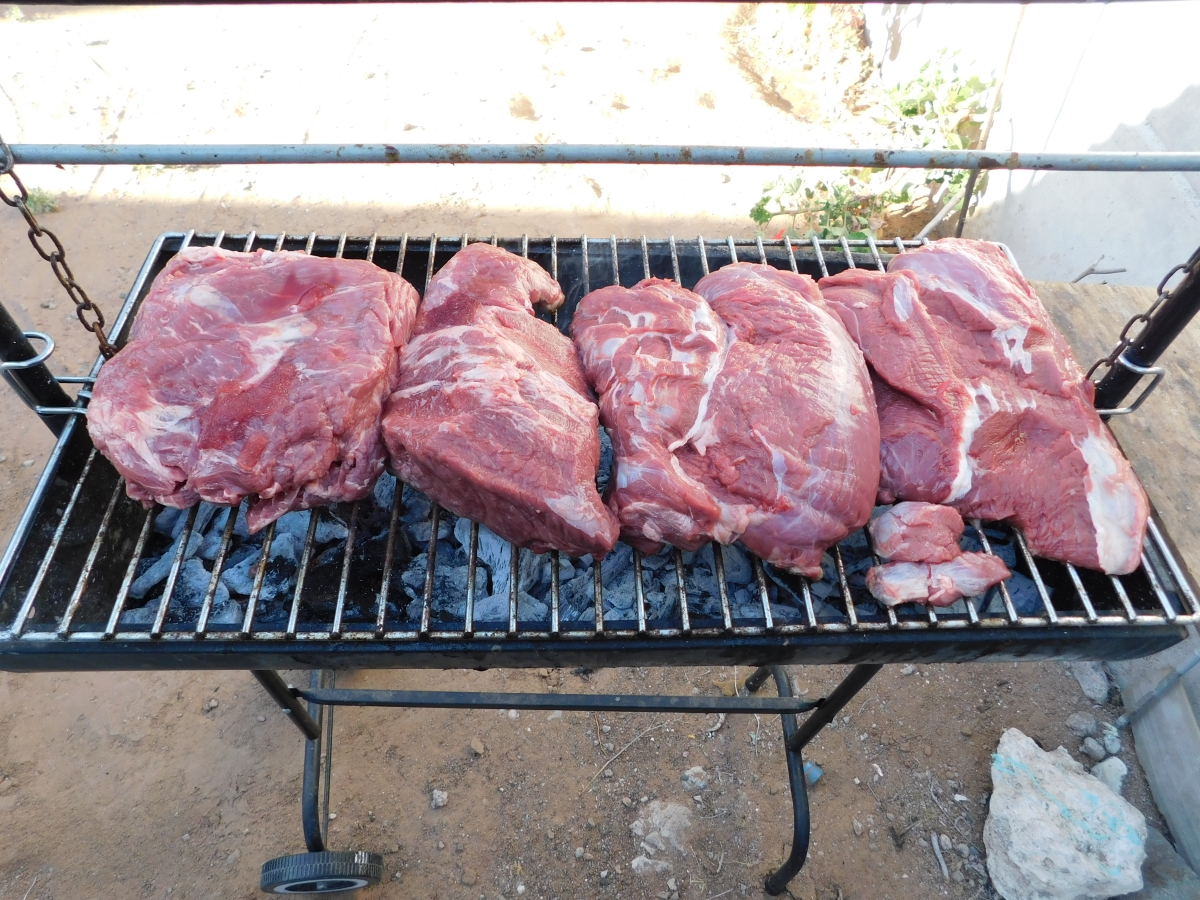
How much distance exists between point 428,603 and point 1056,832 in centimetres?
324

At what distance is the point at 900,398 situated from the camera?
285 cm

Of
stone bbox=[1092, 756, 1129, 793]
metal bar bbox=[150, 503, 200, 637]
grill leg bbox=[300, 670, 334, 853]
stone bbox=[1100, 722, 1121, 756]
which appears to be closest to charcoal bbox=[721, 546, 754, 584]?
metal bar bbox=[150, 503, 200, 637]

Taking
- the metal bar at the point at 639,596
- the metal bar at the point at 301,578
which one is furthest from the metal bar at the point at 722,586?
the metal bar at the point at 301,578

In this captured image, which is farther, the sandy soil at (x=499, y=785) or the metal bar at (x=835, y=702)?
the sandy soil at (x=499, y=785)

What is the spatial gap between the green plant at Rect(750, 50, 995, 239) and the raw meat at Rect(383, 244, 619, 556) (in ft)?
14.2

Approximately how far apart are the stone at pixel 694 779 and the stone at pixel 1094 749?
6.88ft

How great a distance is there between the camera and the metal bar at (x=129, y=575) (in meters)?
2.34

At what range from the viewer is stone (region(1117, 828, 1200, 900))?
11.4 ft

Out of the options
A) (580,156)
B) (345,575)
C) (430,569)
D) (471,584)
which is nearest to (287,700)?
(345,575)

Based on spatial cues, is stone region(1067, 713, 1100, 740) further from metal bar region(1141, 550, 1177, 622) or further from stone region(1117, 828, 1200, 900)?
metal bar region(1141, 550, 1177, 622)

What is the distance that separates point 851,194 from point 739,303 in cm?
439

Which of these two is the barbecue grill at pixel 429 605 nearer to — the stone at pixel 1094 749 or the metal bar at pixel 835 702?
the metal bar at pixel 835 702

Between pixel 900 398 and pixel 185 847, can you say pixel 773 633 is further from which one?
pixel 185 847

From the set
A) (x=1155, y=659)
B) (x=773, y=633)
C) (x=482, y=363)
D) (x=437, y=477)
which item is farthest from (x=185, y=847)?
(x=1155, y=659)
